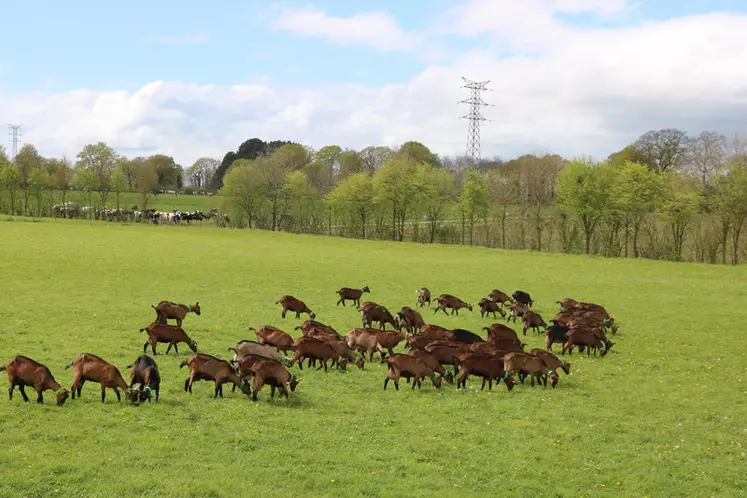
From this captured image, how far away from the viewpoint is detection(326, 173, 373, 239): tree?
258 ft

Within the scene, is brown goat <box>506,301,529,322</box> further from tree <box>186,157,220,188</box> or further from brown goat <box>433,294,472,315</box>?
tree <box>186,157,220,188</box>

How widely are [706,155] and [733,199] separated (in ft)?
76.8

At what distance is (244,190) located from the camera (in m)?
84.7

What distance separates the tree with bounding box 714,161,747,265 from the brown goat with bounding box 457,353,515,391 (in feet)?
173

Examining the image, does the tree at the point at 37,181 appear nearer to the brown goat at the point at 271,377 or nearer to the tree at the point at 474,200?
the tree at the point at 474,200

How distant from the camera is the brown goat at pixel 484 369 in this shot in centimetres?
1461

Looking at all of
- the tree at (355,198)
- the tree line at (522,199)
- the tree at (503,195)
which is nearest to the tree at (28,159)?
the tree line at (522,199)

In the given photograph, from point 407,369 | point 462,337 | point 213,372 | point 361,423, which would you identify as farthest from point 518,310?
point 213,372

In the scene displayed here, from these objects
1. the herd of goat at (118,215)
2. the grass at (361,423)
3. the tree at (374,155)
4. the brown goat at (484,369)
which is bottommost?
the grass at (361,423)

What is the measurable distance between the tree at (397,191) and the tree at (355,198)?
1814 mm

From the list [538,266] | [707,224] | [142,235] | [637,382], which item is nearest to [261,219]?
[142,235]

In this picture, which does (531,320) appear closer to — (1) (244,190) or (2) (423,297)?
(2) (423,297)

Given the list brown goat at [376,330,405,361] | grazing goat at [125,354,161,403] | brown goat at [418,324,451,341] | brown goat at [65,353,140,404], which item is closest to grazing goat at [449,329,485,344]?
brown goat at [418,324,451,341]

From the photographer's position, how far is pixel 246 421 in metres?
11.5
